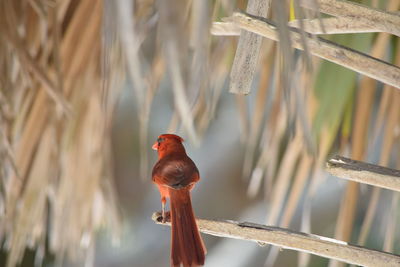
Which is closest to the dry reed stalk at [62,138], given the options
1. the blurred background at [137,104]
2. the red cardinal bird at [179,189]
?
the blurred background at [137,104]

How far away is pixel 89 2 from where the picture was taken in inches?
51.9

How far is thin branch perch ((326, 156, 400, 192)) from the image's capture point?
0.54 m

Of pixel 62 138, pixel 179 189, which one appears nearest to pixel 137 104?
pixel 179 189

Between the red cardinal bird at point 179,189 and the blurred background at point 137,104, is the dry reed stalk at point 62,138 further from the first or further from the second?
the red cardinal bird at point 179,189

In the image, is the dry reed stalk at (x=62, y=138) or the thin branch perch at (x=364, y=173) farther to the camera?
the dry reed stalk at (x=62, y=138)

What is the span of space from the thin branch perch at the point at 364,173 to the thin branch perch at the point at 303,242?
0.05 m

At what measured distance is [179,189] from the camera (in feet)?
2.14

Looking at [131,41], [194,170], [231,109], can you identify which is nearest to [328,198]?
[231,109]

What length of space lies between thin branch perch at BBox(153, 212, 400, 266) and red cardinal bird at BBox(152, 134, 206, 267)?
0.07ft

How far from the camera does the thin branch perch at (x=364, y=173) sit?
540 millimetres

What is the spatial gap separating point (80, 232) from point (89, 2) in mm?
459

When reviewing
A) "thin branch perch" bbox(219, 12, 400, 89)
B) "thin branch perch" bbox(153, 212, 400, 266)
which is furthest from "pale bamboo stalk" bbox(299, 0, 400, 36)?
"thin branch perch" bbox(153, 212, 400, 266)

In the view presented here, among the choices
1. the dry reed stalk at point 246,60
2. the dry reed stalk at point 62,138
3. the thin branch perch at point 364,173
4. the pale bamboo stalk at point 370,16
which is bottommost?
the dry reed stalk at point 62,138

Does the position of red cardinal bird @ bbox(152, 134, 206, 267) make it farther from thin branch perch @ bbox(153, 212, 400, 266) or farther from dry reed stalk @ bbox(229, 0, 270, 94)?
dry reed stalk @ bbox(229, 0, 270, 94)
